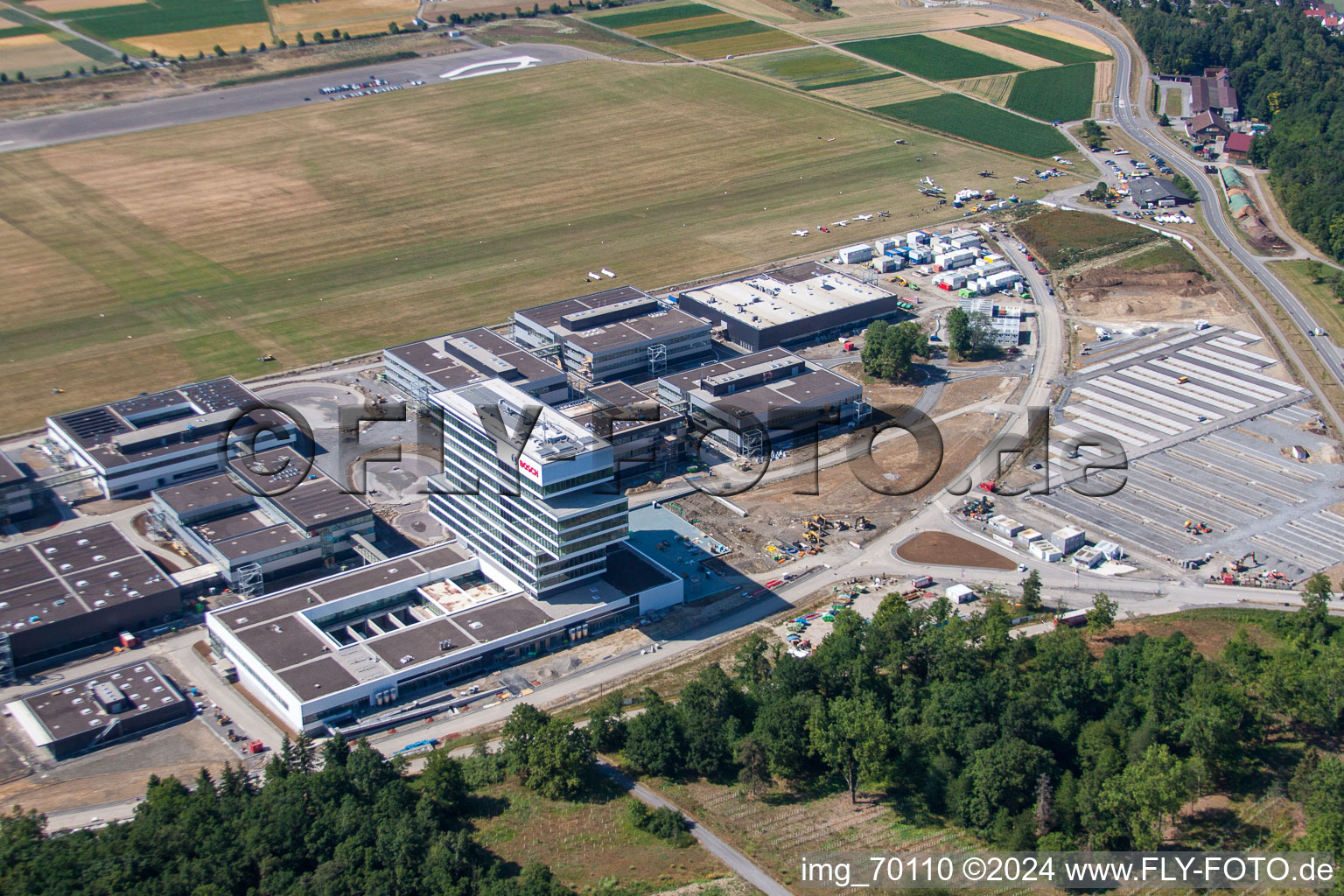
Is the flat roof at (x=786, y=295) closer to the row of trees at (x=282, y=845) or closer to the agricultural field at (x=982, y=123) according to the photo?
the agricultural field at (x=982, y=123)

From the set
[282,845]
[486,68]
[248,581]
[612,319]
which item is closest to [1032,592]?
[282,845]

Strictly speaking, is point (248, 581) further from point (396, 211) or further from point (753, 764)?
point (396, 211)

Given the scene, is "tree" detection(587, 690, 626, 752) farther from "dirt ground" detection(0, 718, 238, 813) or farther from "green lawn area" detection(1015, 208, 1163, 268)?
"green lawn area" detection(1015, 208, 1163, 268)

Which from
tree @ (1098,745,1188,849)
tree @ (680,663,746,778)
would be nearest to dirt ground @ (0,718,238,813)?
tree @ (680,663,746,778)

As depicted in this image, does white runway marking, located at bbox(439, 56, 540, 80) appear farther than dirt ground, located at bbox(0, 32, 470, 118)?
Yes

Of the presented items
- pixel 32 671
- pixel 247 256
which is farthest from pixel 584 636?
pixel 247 256

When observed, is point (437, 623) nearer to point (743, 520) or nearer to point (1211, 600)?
point (743, 520)

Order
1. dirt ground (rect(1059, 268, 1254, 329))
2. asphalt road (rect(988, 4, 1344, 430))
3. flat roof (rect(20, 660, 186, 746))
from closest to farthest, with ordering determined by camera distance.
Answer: flat roof (rect(20, 660, 186, 746)) < asphalt road (rect(988, 4, 1344, 430)) < dirt ground (rect(1059, 268, 1254, 329))
